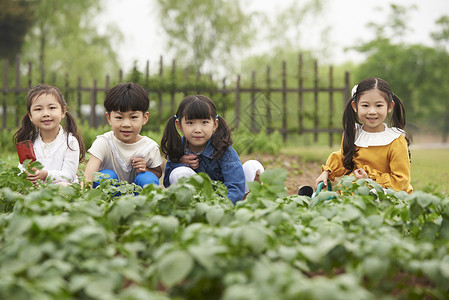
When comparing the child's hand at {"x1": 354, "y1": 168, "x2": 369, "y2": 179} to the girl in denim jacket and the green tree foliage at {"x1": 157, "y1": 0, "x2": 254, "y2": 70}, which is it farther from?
the green tree foliage at {"x1": 157, "y1": 0, "x2": 254, "y2": 70}

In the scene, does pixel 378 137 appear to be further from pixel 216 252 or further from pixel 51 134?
pixel 51 134

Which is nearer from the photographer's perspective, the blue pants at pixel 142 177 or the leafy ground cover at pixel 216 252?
the leafy ground cover at pixel 216 252

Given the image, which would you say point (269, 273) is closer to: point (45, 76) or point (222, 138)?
point (222, 138)

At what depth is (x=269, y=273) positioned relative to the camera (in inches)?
48.5

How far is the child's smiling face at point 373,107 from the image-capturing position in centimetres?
318

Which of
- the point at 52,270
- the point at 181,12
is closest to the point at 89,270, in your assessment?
the point at 52,270

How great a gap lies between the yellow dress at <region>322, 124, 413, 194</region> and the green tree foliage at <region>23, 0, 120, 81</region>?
2025 centimetres

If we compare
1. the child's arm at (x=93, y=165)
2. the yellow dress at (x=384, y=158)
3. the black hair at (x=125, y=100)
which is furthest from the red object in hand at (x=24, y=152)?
the yellow dress at (x=384, y=158)

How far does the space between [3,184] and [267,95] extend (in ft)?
29.3

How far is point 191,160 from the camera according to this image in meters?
3.30

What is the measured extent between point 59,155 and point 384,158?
242 centimetres

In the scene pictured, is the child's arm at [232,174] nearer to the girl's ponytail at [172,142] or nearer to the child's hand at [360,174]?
the girl's ponytail at [172,142]

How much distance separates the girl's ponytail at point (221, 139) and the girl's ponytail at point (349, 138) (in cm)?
88

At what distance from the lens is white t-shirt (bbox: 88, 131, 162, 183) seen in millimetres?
3354
